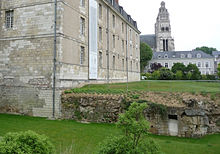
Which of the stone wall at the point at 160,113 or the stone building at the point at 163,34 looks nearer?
the stone wall at the point at 160,113

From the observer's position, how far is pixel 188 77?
138 ft

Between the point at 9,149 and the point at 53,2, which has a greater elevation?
the point at 53,2

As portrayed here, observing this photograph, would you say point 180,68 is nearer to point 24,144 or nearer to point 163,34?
point 163,34

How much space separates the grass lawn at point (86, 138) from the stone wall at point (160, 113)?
0.54 metres

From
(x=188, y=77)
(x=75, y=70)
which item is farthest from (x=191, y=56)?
(x=75, y=70)

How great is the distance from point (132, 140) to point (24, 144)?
7.20 feet

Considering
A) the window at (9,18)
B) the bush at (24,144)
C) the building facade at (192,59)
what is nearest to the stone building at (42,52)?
the window at (9,18)

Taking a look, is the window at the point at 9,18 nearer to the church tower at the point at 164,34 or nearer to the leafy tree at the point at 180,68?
the leafy tree at the point at 180,68

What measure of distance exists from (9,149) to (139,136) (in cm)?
257

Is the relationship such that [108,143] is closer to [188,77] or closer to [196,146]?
[196,146]

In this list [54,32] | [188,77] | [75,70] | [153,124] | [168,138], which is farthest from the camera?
[188,77]

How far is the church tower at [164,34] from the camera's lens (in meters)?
84.2

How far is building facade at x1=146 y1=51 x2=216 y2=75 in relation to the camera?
6825 cm

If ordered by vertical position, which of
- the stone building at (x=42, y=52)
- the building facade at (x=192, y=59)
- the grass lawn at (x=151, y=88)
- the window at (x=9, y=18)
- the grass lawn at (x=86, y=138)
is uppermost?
the building facade at (x=192, y=59)
